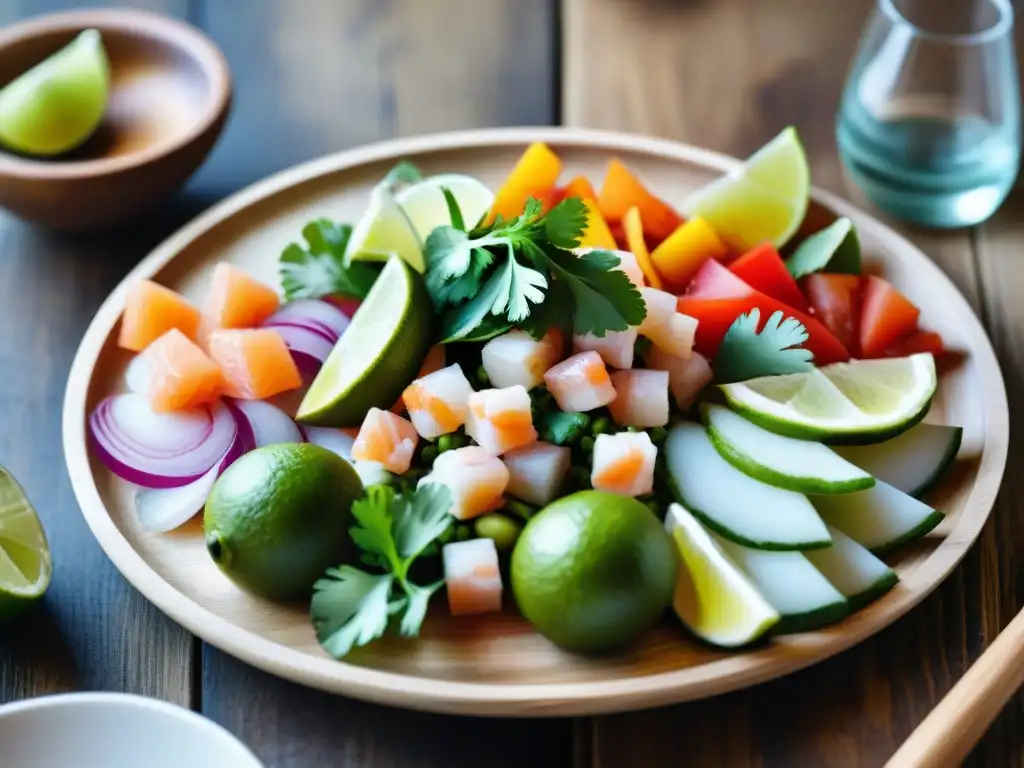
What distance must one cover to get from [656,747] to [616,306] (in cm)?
55

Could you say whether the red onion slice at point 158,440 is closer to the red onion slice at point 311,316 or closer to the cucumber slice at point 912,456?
the red onion slice at point 311,316

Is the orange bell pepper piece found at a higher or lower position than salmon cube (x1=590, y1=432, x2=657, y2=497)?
higher

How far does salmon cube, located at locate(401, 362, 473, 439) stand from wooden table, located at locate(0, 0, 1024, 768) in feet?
1.19

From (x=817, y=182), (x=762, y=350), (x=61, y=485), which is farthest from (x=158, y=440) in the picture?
(x=817, y=182)

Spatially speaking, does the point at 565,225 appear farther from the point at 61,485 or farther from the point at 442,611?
the point at 61,485

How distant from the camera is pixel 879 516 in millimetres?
1505

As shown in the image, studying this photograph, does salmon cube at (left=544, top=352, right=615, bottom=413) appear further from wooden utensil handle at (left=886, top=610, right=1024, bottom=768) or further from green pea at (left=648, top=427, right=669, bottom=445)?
wooden utensil handle at (left=886, top=610, right=1024, bottom=768)

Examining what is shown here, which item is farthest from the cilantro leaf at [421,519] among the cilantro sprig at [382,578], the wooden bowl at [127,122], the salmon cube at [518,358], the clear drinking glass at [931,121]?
the clear drinking glass at [931,121]

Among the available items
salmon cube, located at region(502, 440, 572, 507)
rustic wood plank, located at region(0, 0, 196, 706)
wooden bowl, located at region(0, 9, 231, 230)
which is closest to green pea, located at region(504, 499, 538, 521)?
salmon cube, located at region(502, 440, 572, 507)

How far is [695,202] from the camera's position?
1914 mm

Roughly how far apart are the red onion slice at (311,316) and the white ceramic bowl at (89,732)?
66cm

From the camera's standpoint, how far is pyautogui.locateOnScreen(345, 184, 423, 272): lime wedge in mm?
1761

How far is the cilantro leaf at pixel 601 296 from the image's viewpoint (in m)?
1.54

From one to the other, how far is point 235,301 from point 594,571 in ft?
2.55
